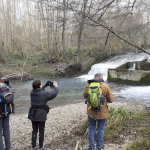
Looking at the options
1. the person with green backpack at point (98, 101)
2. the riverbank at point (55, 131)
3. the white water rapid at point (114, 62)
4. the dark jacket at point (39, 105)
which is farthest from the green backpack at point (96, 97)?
the white water rapid at point (114, 62)

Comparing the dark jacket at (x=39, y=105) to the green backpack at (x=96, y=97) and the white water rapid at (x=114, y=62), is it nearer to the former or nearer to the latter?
the green backpack at (x=96, y=97)

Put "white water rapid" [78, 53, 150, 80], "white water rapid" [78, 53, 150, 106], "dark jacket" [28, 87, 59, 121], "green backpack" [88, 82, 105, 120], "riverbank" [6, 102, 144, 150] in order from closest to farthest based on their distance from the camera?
"green backpack" [88, 82, 105, 120]
"dark jacket" [28, 87, 59, 121]
"riverbank" [6, 102, 144, 150]
"white water rapid" [78, 53, 150, 106]
"white water rapid" [78, 53, 150, 80]

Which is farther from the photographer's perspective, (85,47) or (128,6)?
(85,47)

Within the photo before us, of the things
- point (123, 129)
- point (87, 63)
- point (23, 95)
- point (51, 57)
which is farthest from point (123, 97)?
point (51, 57)

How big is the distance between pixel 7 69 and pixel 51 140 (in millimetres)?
15554

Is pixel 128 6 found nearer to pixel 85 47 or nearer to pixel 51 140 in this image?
pixel 51 140

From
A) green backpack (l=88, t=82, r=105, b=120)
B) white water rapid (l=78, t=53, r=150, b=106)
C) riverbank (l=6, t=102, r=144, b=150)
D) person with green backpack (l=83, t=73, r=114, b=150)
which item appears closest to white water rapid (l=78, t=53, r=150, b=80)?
white water rapid (l=78, t=53, r=150, b=106)

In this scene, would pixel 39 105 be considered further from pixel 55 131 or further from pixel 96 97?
pixel 55 131

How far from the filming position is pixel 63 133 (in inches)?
180

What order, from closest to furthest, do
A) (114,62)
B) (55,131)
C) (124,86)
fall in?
(55,131) < (124,86) < (114,62)

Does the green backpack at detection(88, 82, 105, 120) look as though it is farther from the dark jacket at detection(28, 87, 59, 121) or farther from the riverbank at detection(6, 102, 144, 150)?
the riverbank at detection(6, 102, 144, 150)

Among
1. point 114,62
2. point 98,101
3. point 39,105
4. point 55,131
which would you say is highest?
point 114,62

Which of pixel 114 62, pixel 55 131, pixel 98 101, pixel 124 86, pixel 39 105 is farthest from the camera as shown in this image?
pixel 114 62

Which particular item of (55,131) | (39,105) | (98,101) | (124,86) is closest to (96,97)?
(98,101)
